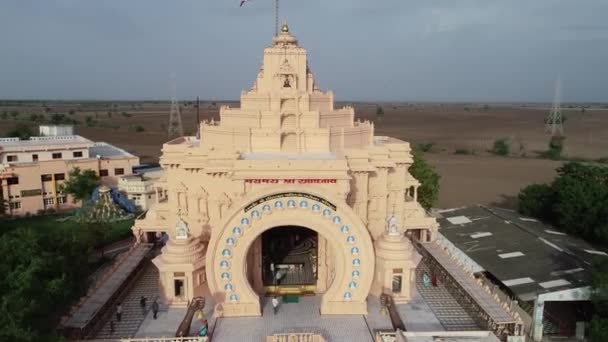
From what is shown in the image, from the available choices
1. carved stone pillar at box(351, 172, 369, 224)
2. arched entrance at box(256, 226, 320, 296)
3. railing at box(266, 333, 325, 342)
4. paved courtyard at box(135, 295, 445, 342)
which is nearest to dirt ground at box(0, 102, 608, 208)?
carved stone pillar at box(351, 172, 369, 224)

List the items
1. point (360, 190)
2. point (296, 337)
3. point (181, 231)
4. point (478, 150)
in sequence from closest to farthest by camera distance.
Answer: point (296, 337)
point (181, 231)
point (360, 190)
point (478, 150)

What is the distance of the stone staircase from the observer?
16.0 metres

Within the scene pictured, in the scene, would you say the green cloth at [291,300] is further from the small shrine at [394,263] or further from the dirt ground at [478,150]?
the dirt ground at [478,150]

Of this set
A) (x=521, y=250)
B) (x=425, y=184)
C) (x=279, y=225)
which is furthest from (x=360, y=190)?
(x=425, y=184)

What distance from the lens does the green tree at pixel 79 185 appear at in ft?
123

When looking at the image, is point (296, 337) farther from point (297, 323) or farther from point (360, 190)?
point (360, 190)

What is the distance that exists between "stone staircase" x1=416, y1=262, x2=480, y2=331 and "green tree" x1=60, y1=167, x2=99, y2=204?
1178 inches

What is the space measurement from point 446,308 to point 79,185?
32.4 meters

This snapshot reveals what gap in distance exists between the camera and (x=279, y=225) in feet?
51.4

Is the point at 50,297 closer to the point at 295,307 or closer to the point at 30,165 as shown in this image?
the point at 295,307

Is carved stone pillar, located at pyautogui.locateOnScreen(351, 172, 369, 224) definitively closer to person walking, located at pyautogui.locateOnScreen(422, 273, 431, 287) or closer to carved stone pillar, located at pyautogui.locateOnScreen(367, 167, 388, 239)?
carved stone pillar, located at pyautogui.locateOnScreen(367, 167, 388, 239)

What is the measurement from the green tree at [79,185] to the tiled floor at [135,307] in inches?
788

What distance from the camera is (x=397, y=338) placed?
555 inches

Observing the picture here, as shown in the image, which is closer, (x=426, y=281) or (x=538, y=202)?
(x=426, y=281)
